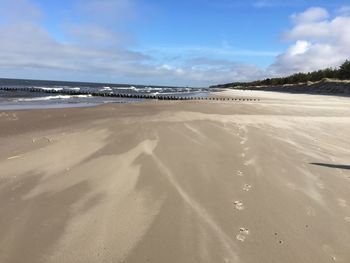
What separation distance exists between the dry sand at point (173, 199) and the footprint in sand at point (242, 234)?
0.02 m

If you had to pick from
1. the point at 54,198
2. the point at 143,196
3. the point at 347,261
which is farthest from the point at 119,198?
the point at 347,261

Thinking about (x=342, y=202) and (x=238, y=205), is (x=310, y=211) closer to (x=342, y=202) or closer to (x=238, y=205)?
(x=342, y=202)

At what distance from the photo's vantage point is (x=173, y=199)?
5570mm

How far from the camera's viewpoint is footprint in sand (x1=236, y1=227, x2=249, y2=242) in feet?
14.4

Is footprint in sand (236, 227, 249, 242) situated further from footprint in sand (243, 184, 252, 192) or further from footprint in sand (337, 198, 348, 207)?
footprint in sand (337, 198, 348, 207)

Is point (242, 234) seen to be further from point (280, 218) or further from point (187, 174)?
point (187, 174)

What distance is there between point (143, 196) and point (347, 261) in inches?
106

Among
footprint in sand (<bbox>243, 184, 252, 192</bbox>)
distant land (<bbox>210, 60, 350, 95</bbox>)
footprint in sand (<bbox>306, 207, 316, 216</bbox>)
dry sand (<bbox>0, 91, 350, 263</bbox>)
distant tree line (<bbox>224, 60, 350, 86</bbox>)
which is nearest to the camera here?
dry sand (<bbox>0, 91, 350, 263</bbox>)

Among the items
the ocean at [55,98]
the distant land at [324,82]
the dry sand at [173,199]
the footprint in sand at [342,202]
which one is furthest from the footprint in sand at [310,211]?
the distant land at [324,82]

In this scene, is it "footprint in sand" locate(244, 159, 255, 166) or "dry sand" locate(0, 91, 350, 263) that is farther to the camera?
"footprint in sand" locate(244, 159, 255, 166)

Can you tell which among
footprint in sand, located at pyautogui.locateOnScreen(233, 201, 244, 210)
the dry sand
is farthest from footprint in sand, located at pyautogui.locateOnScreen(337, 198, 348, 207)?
footprint in sand, located at pyautogui.locateOnScreen(233, 201, 244, 210)

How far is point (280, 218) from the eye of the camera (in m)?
5.00

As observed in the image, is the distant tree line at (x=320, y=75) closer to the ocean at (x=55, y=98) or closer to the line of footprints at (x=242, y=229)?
the ocean at (x=55, y=98)

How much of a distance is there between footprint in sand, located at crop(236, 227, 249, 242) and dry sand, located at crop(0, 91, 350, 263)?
0.06 ft
